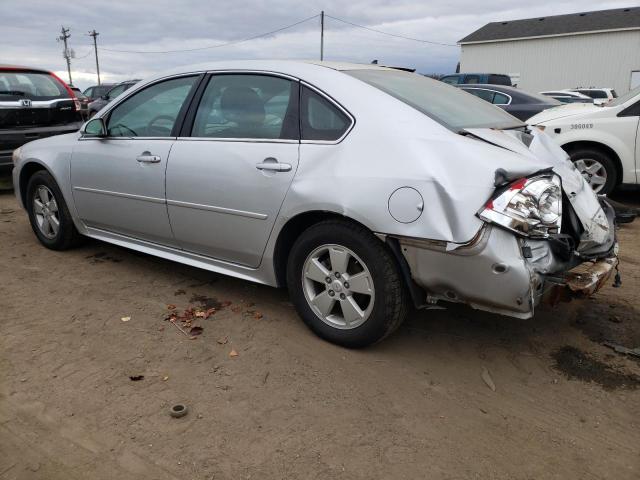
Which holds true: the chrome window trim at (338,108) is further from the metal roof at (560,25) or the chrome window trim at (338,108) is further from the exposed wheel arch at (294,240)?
the metal roof at (560,25)

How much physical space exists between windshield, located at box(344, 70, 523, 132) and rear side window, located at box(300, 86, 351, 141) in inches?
11.1

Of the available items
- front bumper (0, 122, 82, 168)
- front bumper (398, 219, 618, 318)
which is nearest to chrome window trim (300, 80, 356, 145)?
front bumper (398, 219, 618, 318)

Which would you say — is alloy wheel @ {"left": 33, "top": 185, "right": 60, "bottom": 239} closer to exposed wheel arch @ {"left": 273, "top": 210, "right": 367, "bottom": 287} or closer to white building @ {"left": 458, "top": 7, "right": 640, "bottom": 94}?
exposed wheel arch @ {"left": 273, "top": 210, "right": 367, "bottom": 287}

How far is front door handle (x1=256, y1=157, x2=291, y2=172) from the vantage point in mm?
3159

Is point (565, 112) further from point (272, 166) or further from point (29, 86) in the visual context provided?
point (29, 86)

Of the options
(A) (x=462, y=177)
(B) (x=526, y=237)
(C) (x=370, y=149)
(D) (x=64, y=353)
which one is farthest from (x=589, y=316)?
(D) (x=64, y=353)

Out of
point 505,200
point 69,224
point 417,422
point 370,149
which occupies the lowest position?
point 417,422

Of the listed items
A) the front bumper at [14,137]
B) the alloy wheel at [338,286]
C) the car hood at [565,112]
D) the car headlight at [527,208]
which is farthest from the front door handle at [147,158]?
the car hood at [565,112]

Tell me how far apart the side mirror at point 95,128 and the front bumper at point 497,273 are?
8.94ft

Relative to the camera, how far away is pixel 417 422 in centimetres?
259

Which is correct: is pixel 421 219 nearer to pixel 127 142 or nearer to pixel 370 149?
pixel 370 149

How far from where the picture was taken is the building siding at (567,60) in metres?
33.2

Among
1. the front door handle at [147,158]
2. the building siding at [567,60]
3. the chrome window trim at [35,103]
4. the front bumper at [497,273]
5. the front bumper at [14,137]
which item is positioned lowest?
the front bumper at [497,273]

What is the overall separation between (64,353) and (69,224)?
6.50ft
